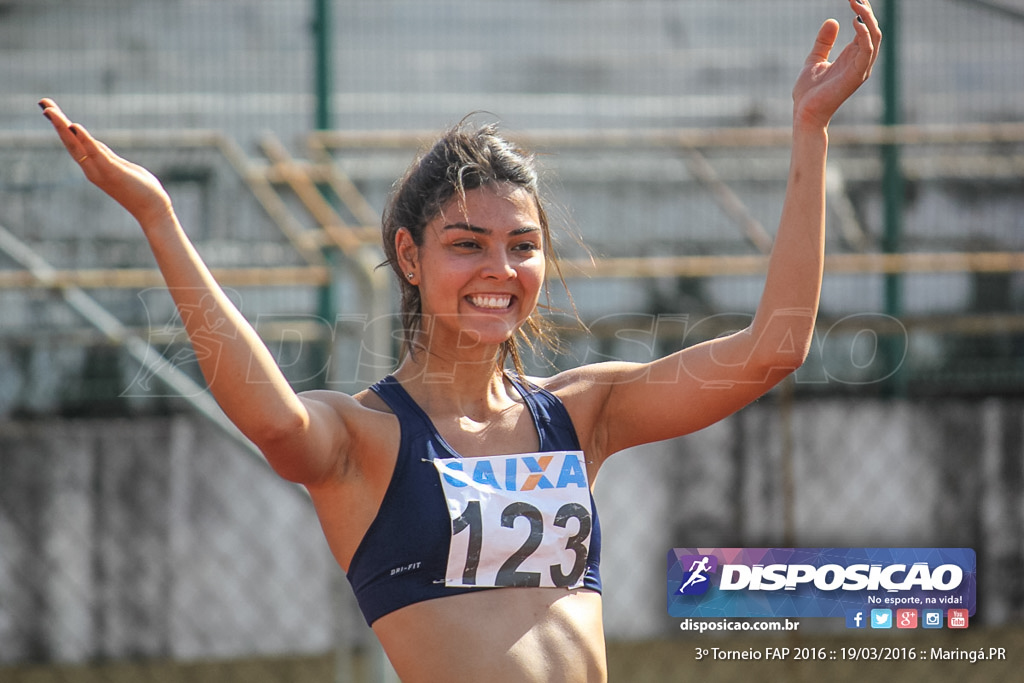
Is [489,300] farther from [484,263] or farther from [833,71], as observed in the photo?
[833,71]

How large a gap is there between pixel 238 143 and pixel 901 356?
9.78ft

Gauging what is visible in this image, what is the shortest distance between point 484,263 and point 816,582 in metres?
2.44

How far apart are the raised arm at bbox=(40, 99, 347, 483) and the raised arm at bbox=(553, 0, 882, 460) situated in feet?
2.29

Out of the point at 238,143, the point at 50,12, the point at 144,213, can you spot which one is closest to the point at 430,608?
the point at 144,213

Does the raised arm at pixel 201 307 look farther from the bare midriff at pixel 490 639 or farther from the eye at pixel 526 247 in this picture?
the eye at pixel 526 247

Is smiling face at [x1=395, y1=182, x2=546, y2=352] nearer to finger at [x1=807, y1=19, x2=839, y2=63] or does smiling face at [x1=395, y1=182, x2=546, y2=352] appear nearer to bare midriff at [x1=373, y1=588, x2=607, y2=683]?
bare midriff at [x1=373, y1=588, x2=607, y2=683]

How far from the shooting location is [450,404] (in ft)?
7.39

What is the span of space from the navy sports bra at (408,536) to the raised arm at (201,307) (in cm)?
30

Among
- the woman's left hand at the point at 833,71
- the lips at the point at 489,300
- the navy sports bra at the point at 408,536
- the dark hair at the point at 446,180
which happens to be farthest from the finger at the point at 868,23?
the navy sports bra at the point at 408,536

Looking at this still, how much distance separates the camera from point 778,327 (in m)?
2.13

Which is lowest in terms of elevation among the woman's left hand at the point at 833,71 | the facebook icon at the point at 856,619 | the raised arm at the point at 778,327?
the facebook icon at the point at 856,619

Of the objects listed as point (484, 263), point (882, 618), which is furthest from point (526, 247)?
point (882, 618)

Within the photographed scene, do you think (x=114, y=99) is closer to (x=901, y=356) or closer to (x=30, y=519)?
(x=30, y=519)

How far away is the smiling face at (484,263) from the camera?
2.15m
